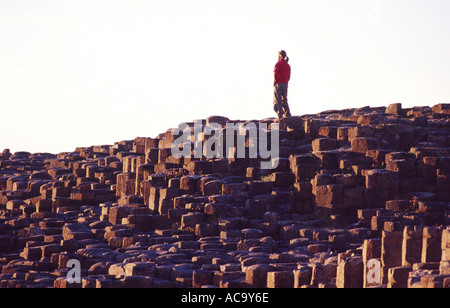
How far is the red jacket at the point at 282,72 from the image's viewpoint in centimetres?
2700

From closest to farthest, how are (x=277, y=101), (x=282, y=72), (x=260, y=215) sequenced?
1. (x=260, y=215)
2. (x=282, y=72)
3. (x=277, y=101)

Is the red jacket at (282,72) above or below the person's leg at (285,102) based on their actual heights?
above

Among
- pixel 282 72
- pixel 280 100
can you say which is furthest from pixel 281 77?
pixel 280 100

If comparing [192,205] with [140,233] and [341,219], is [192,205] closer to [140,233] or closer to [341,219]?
[140,233]

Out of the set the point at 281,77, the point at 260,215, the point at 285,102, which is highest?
the point at 281,77

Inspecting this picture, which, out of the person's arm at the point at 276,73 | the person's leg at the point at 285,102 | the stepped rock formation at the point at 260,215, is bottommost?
the stepped rock formation at the point at 260,215

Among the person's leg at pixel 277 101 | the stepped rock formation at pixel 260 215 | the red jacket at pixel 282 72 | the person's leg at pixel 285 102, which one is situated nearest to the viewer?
the stepped rock formation at pixel 260 215

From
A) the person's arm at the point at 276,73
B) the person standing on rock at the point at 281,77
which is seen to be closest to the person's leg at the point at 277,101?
the person standing on rock at the point at 281,77

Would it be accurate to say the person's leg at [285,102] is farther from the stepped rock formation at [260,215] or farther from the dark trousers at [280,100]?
the stepped rock formation at [260,215]

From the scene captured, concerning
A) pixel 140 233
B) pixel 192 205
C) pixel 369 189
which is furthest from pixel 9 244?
pixel 369 189

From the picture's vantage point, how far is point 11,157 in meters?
41.3

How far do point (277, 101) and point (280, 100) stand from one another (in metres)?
0.11

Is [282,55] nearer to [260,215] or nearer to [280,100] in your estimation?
[280,100]

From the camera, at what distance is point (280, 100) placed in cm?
2797
